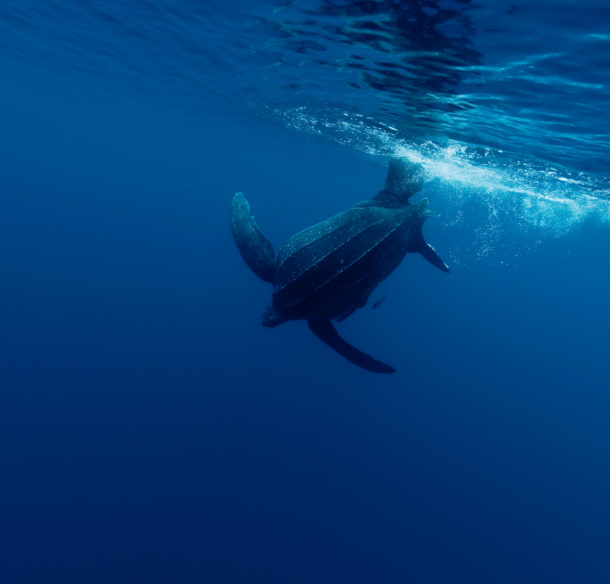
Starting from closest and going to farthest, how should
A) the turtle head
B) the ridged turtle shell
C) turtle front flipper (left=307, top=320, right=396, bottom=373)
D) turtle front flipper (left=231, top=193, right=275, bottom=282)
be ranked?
the ridged turtle shell → turtle front flipper (left=231, top=193, right=275, bottom=282) → turtle front flipper (left=307, top=320, right=396, bottom=373) → the turtle head

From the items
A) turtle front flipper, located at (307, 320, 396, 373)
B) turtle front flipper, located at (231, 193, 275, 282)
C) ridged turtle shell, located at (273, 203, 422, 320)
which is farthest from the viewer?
turtle front flipper, located at (307, 320, 396, 373)

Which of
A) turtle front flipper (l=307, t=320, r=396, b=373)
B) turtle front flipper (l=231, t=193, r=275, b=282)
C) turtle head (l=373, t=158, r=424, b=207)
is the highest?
turtle head (l=373, t=158, r=424, b=207)

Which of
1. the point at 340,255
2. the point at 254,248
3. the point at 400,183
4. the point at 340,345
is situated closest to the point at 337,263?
the point at 340,255

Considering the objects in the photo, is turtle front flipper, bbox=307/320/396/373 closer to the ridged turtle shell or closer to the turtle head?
the ridged turtle shell

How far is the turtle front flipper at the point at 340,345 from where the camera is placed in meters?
7.11

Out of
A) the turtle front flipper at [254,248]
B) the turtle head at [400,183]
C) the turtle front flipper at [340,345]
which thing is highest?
the turtle head at [400,183]

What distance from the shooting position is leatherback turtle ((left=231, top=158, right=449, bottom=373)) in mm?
5871

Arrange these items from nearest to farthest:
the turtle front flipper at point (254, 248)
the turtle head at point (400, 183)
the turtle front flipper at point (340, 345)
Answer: the turtle front flipper at point (254, 248), the turtle front flipper at point (340, 345), the turtle head at point (400, 183)

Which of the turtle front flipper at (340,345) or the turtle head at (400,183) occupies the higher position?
Result: the turtle head at (400,183)

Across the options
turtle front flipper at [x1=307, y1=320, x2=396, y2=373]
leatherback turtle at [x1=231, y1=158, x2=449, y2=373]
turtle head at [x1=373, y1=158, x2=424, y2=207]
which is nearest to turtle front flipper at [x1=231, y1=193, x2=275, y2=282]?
leatherback turtle at [x1=231, y1=158, x2=449, y2=373]

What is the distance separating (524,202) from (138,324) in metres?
29.2

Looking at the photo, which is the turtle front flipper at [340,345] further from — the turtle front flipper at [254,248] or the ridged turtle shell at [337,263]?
the turtle front flipper at [254,248]

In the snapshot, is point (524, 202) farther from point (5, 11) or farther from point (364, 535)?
point (5, 11)

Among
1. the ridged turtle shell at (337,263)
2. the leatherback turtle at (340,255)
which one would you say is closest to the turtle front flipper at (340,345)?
the leatherback turtle at (340,255)
